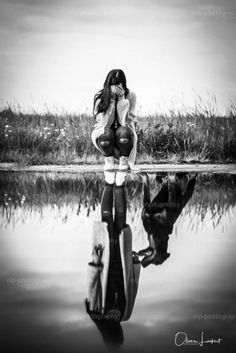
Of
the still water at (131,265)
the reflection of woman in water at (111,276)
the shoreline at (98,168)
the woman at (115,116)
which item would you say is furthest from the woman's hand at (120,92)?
the reflection of woman in water at (111,276)

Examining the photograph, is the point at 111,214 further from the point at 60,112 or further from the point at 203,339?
the point at 60,112

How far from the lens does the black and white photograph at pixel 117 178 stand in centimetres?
210

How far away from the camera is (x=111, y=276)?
7.78 ft

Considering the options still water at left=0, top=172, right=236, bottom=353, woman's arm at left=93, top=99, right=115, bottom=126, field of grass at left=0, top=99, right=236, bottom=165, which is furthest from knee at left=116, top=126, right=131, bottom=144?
field of grass at left=0, top=99, right=236, bottom=165

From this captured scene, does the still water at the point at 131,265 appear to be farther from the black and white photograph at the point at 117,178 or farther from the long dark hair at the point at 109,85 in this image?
the long dark hair at the point at 109,85

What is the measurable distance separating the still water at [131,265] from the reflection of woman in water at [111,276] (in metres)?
0.01

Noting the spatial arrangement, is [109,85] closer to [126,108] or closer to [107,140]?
[126,108]

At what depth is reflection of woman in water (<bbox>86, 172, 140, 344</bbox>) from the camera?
210 cm

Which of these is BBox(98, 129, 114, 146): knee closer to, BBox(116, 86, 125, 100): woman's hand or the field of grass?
BBox(116, 86, 125, 100): woman's hand

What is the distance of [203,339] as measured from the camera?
2023 mm

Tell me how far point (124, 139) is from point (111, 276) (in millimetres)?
1753

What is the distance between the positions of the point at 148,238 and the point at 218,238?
0.34m

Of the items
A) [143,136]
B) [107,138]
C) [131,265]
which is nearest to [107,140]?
[107,138]

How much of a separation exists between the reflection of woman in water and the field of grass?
200cm
